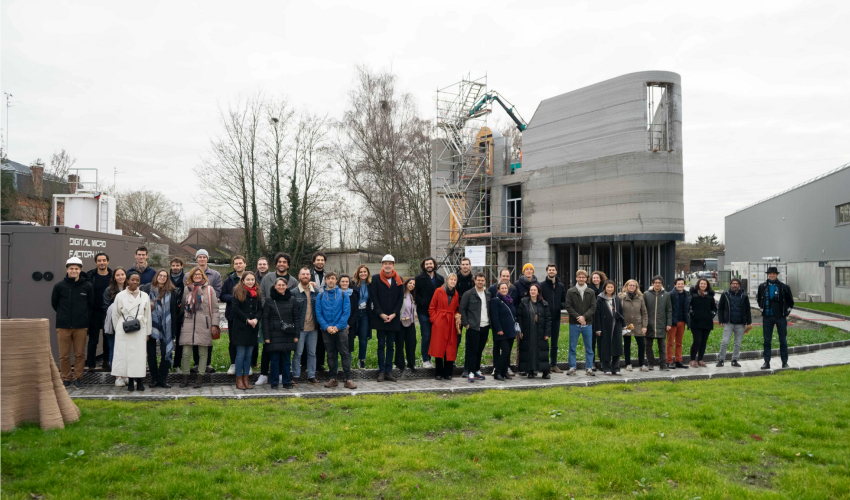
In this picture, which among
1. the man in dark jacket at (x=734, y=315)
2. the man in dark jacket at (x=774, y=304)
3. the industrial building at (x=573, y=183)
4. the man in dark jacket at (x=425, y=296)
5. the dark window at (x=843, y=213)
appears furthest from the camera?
the dark window at (x=843, y=213)

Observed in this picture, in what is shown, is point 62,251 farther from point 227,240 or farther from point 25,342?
point 227,240

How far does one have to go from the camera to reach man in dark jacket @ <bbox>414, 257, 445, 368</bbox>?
10.6 m

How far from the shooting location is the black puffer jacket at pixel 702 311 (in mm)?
11961

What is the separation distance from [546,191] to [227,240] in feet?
98.0

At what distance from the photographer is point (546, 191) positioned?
28297 millimetres

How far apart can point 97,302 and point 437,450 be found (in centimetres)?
663

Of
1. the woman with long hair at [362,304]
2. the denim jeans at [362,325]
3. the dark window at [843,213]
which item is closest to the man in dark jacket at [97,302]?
the woman with long hair at [362,304]

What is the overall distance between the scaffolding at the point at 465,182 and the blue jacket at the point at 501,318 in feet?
67.0

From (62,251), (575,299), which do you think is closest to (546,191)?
(575,299)

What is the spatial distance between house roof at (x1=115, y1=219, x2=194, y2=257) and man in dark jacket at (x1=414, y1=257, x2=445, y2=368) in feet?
97.1

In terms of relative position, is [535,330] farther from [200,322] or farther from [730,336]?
[200,322]

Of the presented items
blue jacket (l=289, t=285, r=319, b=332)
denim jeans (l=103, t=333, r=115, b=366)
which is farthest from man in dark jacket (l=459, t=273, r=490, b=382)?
denim jeans (l=103, t=333, r=115, b=366)

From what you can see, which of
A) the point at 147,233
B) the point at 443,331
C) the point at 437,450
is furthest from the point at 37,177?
the point at 437,450

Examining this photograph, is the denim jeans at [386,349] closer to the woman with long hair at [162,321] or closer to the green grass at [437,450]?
the green grass at [437,450]
